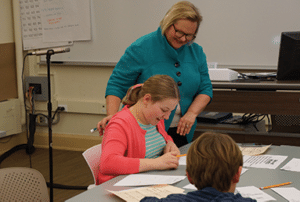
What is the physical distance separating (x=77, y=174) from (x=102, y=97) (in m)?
0.92

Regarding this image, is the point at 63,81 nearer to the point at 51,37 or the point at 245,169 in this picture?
the point at 51,37

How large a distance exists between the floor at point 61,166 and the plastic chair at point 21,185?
1455mm

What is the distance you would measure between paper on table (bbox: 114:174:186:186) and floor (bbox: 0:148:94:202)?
1.71 m

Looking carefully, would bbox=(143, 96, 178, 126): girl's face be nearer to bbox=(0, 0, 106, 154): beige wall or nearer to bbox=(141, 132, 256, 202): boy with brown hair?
bbox=(141, 132, 256, 202): boy with brown hair

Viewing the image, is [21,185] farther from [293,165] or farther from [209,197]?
[293,165]

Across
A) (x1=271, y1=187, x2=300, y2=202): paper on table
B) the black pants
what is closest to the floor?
the black pants

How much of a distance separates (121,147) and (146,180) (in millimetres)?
192

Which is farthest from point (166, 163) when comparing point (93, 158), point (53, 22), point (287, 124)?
point (53, 22)

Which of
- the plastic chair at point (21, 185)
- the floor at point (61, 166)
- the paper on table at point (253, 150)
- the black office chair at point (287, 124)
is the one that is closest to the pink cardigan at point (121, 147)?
the plastic chair at point (21, 185)

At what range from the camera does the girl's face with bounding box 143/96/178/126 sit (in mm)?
1540

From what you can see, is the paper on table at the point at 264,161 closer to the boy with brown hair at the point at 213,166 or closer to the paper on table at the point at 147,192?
the paper on table at the point at 147,192

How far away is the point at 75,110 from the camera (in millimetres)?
4109

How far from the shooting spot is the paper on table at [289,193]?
3.75 feet

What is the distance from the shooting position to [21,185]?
4.70 feet
